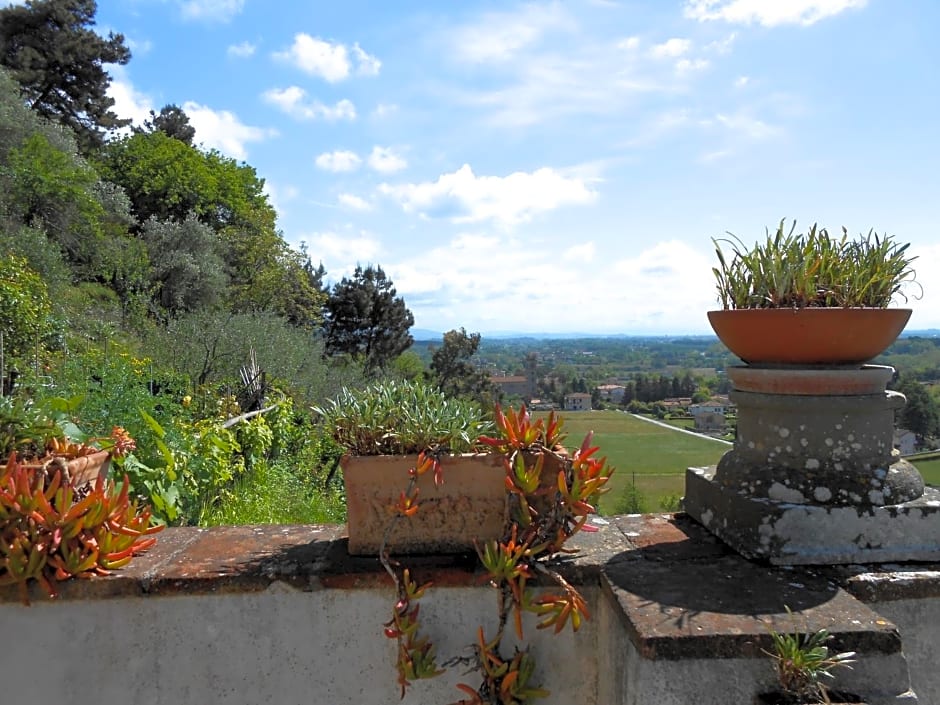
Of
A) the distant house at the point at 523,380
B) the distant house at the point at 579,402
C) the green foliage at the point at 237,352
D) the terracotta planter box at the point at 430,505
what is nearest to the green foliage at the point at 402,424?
the terracotta planter box at the point at 430,505

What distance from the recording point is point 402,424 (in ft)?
5.49

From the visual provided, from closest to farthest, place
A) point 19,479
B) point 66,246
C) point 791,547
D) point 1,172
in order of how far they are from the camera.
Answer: point 19,479
point 791,547
point 1,172
point 66,246

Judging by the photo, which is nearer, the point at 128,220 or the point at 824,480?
the point at 824,480

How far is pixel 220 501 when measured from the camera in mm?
3686

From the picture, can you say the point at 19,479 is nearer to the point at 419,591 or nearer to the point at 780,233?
the point at 419,591

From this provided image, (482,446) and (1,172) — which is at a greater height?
(1,172)

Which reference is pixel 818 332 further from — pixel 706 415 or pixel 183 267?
pixel 183 267

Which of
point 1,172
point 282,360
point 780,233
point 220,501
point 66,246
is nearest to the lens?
point 780,233

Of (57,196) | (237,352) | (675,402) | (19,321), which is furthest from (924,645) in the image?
(675,402)

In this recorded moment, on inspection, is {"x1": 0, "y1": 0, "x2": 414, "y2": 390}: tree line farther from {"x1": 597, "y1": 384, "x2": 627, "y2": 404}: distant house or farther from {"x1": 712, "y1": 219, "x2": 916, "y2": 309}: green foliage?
{"x1": 597, "y1": 384, "x2": 627, "y2": 404}: distant house

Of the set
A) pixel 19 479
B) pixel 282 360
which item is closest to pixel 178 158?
pixel 282 360

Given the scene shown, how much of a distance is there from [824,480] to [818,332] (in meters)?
0.39

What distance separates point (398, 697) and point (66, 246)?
57.3 ft

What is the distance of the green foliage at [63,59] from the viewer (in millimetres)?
19766
